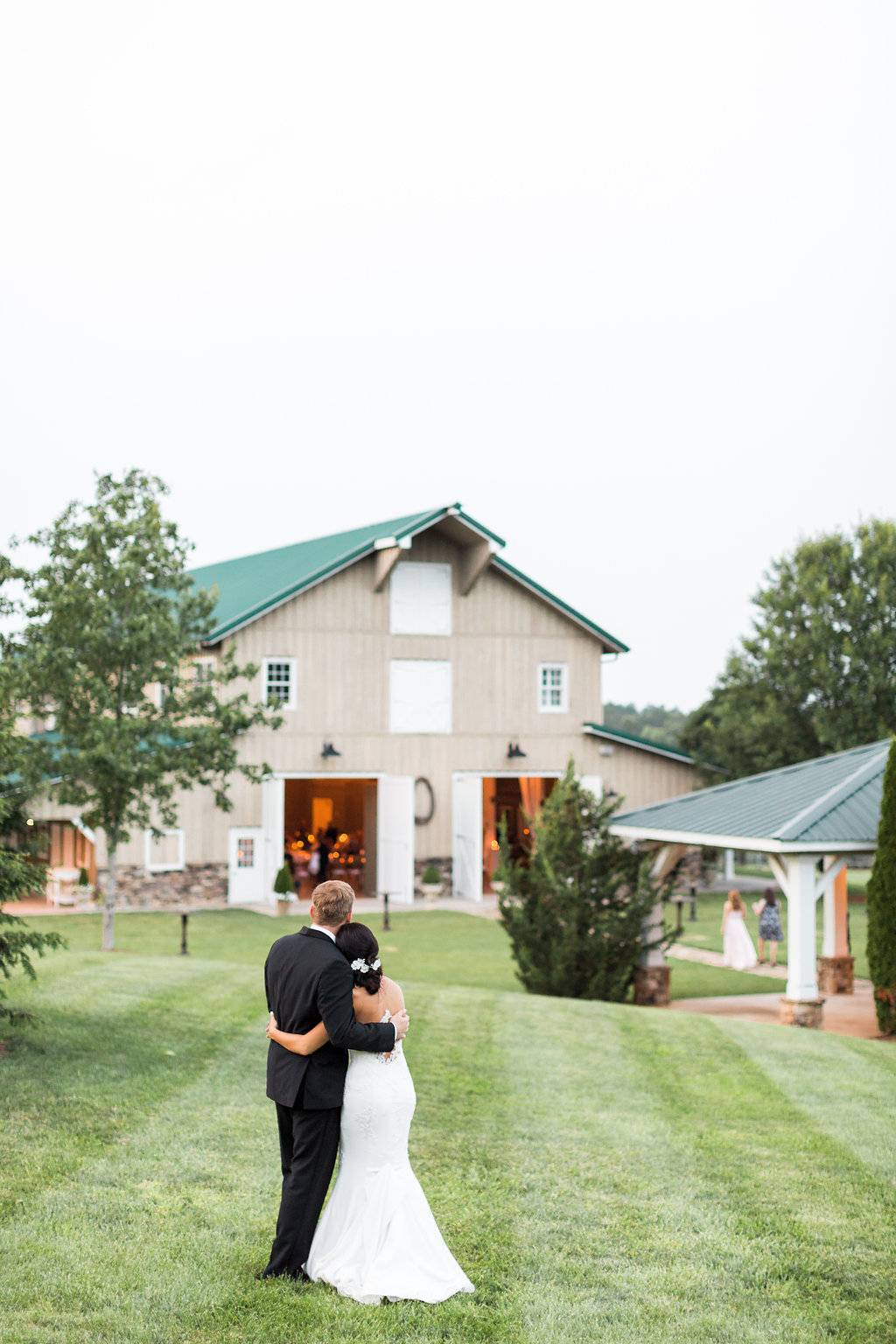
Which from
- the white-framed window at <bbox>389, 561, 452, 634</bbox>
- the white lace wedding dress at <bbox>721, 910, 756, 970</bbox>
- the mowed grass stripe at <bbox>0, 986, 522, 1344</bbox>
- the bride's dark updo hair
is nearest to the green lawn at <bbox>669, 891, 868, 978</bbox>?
the white lace wedding dress at <bbox>721, 910, 756, 970</bbox>

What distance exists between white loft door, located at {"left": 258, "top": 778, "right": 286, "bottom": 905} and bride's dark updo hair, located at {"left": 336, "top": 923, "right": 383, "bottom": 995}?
78.5 ft

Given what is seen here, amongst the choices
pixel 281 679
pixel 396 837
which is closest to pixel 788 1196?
pixel 396 837

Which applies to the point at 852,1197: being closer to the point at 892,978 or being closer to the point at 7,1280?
the point at 7,1280

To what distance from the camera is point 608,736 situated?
32.7 m

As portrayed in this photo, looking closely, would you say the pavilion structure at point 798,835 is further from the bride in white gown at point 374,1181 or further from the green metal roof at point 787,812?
the bride in white gown at point 374,1181

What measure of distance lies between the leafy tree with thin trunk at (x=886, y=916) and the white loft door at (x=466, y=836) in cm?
1575

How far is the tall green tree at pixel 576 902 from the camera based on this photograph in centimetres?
1566

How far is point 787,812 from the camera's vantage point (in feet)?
51.1

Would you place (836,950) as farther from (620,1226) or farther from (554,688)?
(554,688)

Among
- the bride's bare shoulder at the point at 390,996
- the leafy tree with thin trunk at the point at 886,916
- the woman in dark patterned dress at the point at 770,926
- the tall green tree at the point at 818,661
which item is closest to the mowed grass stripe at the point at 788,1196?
the bride's bare shoulder at the point at 390,996

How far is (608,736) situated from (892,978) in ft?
60.0

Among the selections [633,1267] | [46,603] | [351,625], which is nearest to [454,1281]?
[633,1267]

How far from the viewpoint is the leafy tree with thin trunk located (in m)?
14.6

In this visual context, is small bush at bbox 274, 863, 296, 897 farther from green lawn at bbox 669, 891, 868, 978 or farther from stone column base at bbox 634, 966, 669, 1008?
stone column base at bbox 634, 966, 669, 1008
